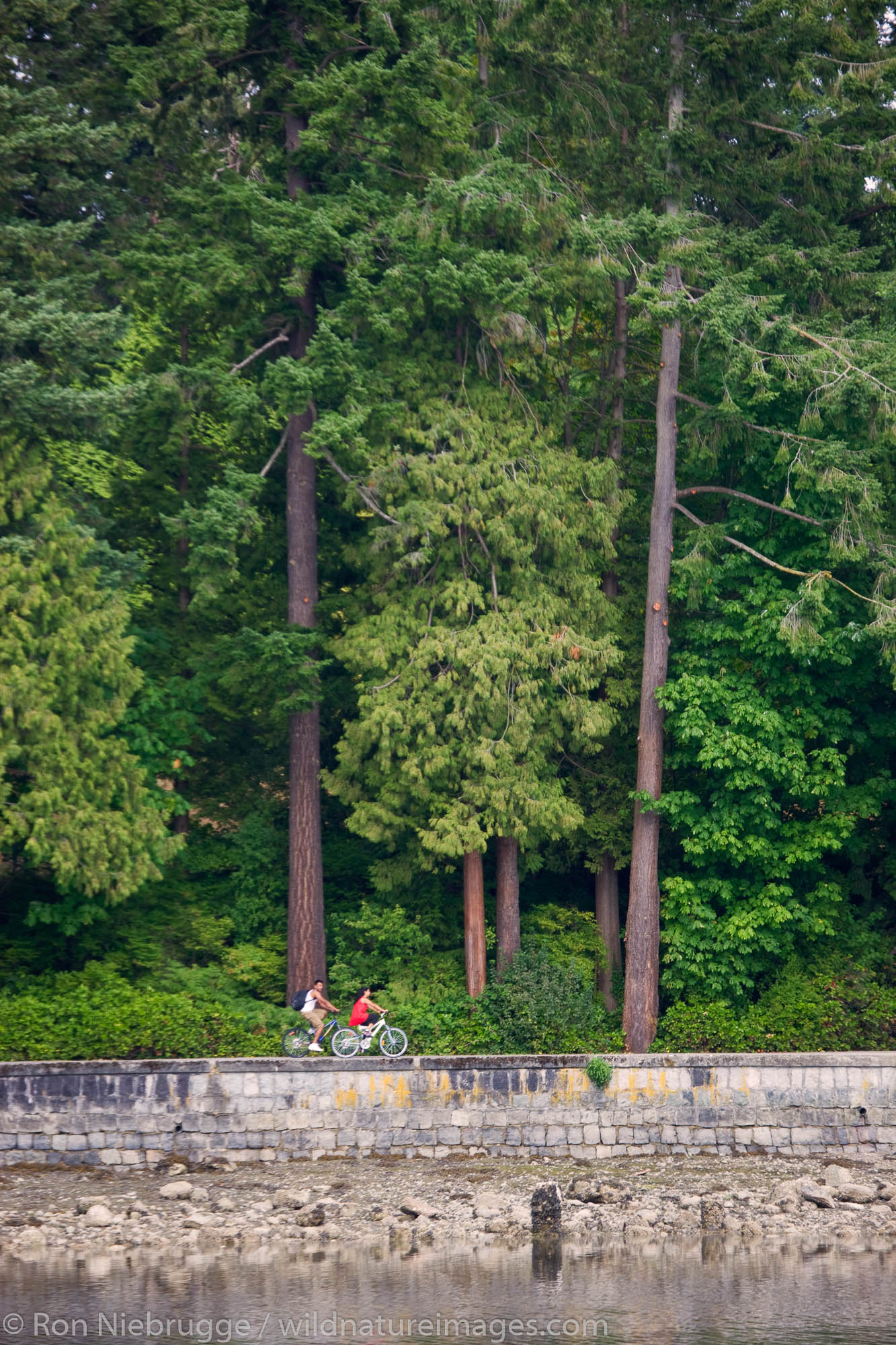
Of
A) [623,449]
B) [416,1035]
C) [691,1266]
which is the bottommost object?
[691,1266]

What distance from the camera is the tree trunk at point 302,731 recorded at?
20.1 meters

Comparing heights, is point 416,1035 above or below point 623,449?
below

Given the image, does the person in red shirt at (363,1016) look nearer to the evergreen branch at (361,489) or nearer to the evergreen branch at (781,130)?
the evergreen branch at (361,489)

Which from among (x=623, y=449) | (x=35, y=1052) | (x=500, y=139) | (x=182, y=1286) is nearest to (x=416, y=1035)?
(x=35, y=1052)

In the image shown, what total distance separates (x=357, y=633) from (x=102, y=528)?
3.97m

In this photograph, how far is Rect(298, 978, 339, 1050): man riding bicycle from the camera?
714 inches

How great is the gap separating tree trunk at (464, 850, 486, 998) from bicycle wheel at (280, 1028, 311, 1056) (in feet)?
9.22

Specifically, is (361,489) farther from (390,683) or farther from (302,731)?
(302,731)

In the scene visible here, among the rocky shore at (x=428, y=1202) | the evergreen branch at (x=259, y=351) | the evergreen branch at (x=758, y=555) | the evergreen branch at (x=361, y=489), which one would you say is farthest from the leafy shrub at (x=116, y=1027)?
the evergreen branch at (x=758, y=555)

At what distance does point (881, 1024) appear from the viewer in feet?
62.4

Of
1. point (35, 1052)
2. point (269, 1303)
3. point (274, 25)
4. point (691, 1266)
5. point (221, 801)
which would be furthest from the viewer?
point (221, 801)

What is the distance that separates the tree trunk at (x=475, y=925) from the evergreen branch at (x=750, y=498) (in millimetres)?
6387

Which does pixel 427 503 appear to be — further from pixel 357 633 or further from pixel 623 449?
pixel 623 449

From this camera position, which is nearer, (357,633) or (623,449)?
(357,633)
